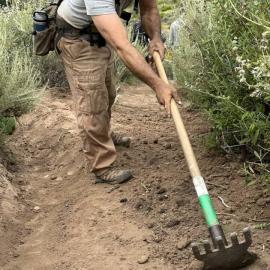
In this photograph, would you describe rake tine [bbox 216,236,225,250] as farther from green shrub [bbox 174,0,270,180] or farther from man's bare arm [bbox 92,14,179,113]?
man's bare arm [bbox 92,14,179,113]

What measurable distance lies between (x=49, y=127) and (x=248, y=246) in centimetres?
385

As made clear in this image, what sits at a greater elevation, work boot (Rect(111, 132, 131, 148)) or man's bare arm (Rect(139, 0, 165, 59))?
man's bare arm (Rect(139, 0, 165, 59))

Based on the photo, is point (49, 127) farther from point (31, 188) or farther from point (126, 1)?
point (126, 1)

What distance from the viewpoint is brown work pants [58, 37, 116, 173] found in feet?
14.6

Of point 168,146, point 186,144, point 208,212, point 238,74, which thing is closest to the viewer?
point 208,212

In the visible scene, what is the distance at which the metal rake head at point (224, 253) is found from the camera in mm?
3094

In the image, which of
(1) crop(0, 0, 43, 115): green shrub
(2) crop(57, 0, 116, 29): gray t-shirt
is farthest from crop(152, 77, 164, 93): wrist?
(1) crop(0, 0, 43, 115): green shrub

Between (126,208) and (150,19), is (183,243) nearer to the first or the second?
(126,208)

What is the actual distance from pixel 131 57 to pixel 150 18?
1208 millimetres

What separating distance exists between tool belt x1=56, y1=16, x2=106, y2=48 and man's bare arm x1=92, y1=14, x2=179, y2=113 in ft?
1.73

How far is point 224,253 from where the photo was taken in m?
3.12

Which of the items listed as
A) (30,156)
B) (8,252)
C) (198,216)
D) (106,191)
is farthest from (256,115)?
(30,156)

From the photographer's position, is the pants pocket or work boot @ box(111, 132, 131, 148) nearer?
the pants pocket

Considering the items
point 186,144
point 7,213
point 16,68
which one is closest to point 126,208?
point 186,144
